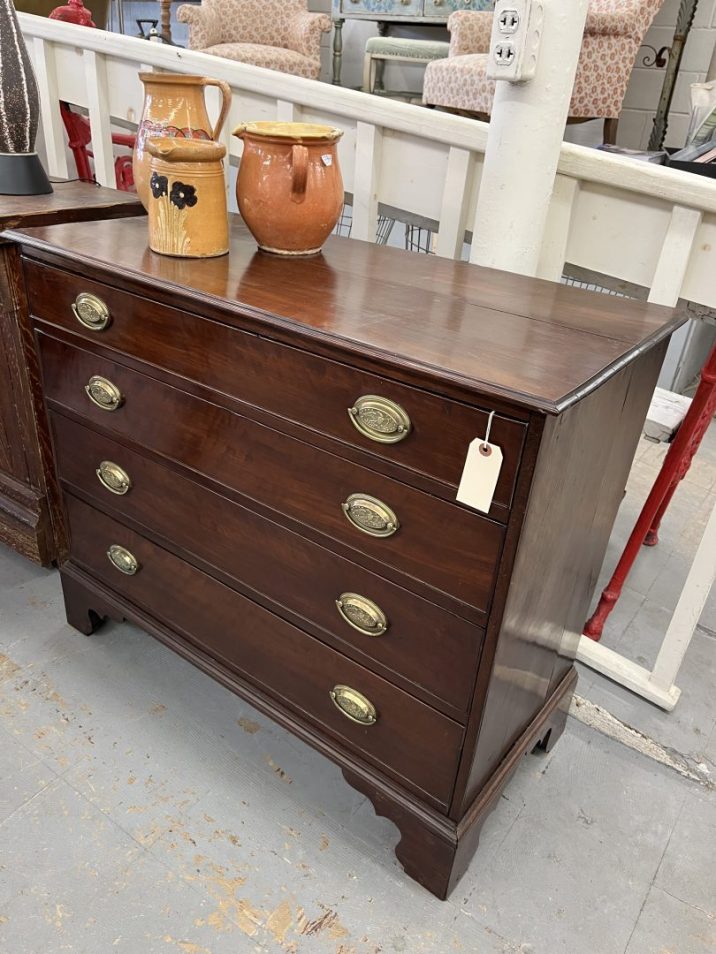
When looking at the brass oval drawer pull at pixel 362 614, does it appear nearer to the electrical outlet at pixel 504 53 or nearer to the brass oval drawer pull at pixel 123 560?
the brass oval drawer pull at pixel 123 560

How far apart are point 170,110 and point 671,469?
50.1 inches

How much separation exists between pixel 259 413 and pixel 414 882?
828mm

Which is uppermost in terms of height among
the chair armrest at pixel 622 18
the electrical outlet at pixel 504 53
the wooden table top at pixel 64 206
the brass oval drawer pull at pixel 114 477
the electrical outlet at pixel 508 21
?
the chair armrest at pixel 622 18

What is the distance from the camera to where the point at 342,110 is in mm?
1555

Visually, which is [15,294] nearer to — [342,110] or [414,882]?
[342,110]

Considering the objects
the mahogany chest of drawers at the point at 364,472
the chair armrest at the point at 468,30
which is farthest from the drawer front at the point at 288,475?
the chair armrest at the point at 468,30

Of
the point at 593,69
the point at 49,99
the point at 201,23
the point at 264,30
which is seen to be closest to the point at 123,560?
the point at 49,99

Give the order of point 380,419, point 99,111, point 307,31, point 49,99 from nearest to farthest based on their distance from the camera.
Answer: point 380,419 < point 99,111 < point 49,99 < point 307,31

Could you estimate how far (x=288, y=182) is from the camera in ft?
3.59

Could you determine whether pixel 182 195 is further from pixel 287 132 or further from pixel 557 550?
pixel 557 550

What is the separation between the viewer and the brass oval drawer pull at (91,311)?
115 cm

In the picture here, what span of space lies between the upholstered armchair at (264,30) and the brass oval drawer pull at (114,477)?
3.98 metres

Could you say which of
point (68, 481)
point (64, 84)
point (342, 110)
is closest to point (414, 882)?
point (68, 481)

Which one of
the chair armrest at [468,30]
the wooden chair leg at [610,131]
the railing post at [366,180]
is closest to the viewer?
the railing post at [366,180]
